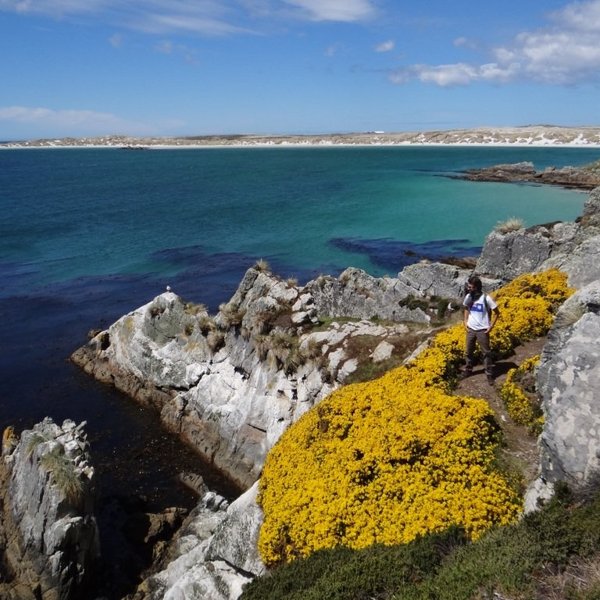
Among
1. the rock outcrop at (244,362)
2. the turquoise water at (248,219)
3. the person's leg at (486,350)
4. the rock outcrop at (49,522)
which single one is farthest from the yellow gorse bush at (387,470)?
the turquoise water at (248,219)

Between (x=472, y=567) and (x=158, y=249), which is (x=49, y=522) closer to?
(x=472, y=567)

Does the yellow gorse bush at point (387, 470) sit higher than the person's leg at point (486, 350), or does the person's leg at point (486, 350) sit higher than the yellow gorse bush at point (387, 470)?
the person's leg at point (486, 350)

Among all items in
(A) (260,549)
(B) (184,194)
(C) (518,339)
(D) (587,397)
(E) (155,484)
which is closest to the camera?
(D) (587,397)

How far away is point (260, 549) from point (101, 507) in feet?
43.2

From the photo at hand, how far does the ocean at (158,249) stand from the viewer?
3253cm

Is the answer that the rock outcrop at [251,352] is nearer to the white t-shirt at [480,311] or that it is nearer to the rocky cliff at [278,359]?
the rocky cliff at [278,359]

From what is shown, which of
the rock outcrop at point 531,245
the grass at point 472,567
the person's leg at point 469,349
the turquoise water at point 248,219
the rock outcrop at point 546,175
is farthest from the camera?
the rock outcrop at point 546,175

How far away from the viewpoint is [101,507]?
24844mm

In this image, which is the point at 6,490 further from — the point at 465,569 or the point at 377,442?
the point at 465,569

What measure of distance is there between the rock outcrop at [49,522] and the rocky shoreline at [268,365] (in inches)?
4.7

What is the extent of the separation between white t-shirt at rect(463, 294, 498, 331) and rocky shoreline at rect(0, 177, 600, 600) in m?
3.62

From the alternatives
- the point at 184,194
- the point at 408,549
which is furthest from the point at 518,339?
the point at 184,194

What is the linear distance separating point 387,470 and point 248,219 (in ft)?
263

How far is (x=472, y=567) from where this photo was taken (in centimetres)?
1027
